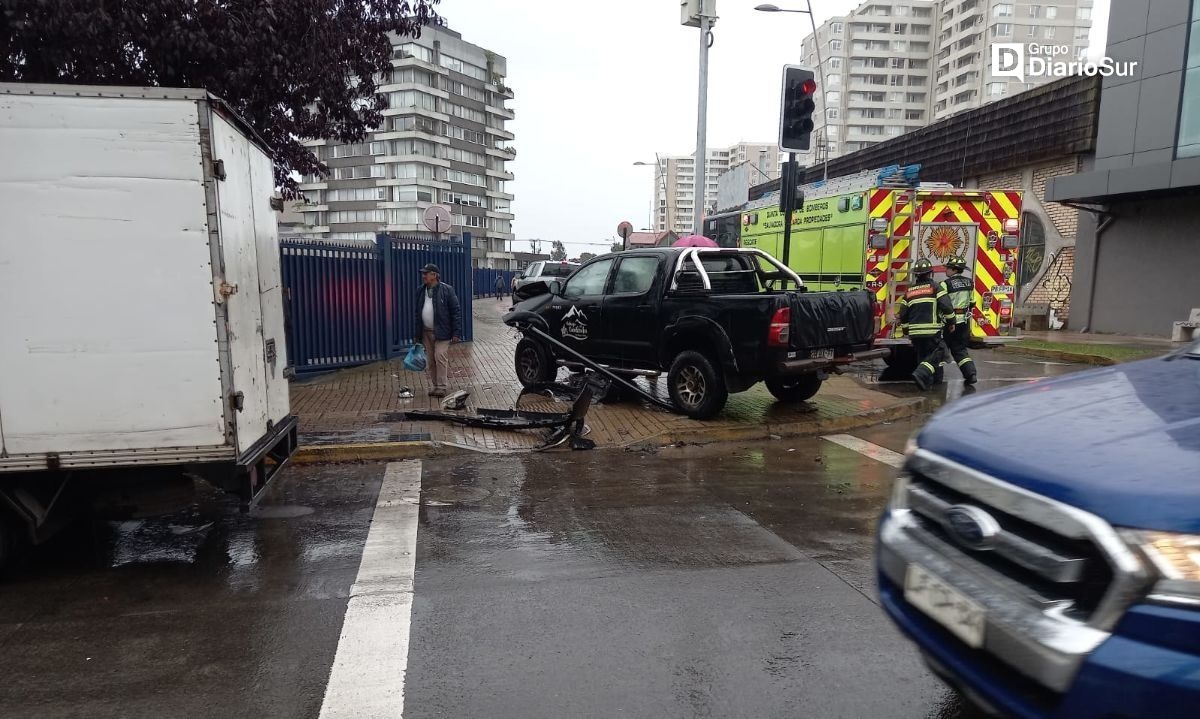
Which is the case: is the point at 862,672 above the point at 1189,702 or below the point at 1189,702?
below

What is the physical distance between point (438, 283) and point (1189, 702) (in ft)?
28.0

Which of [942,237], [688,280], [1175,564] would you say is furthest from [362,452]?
[942,237]

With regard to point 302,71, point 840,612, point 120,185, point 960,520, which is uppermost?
point 302,71

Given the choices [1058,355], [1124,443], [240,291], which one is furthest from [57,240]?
[1058,355]

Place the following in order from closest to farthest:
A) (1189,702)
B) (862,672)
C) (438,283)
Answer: (1189,702) < (862,672) < (438,283)

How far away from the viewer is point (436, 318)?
9.26 m

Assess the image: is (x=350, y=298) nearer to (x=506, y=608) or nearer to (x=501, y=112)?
(x=506, y=608)

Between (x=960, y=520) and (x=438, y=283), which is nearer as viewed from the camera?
(x=960, y=520)

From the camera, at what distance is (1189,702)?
1.58 m

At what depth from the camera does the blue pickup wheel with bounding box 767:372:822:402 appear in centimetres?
874

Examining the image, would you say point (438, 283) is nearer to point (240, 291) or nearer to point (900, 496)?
point (240, 291)

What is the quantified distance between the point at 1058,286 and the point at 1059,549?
2188 centimetres

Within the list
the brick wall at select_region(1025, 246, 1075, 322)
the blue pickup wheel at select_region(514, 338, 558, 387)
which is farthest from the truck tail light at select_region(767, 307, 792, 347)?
the brick wall at select_region(1025, 246, 1075, 322)

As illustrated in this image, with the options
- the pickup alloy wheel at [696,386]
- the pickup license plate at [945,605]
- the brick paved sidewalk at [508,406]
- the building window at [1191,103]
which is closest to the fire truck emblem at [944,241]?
the brick paved sidewalk at [508,406]
